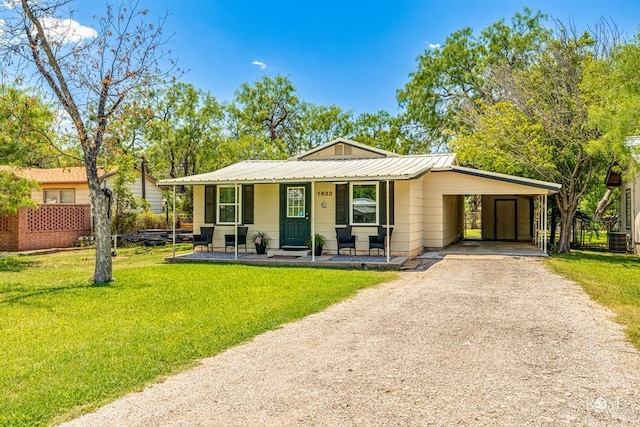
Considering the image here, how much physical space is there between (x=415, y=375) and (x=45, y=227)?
18089 millimetres

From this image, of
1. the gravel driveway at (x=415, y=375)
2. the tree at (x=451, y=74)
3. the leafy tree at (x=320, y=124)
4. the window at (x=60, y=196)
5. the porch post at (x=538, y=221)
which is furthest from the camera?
the leafy tree at (x=320, y=124)

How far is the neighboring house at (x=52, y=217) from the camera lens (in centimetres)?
1748

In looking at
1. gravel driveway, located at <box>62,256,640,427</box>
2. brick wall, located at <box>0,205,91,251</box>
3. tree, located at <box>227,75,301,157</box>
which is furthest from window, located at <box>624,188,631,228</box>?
tree, located at <box>227,75,301,157</box>

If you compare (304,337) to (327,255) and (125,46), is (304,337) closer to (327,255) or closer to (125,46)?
(125,46)

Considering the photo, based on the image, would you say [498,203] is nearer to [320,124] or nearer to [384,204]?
[384,204]

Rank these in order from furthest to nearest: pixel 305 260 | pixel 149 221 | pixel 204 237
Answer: pixel 149 221 → pixel 204 237 → pixel 305 260

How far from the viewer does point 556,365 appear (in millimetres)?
4445

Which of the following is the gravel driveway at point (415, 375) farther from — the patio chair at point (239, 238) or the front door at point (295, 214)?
the patio chair at point (239, 238)

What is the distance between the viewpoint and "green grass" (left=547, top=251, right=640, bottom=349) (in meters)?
6.38

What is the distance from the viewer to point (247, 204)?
49.4ft

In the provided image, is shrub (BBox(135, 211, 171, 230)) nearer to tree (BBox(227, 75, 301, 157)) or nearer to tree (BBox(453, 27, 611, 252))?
tree (BBox(227, 75, 301, 157))

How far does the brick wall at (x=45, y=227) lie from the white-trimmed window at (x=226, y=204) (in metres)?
7.79

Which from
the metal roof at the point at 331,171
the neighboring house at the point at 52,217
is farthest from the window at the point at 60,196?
the metal roof at the point at 331,171

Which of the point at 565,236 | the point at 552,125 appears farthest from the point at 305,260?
the point at 552,125
